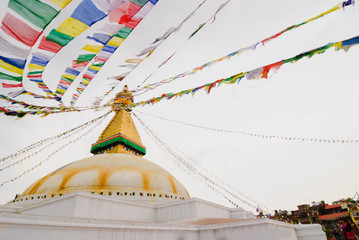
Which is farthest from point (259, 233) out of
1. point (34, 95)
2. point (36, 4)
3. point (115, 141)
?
point (115, 141)

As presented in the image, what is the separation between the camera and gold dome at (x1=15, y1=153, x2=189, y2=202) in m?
8.25

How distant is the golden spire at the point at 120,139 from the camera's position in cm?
1361

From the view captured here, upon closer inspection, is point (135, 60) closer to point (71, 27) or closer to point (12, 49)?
point (71, 27)

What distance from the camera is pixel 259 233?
5621 millimetres

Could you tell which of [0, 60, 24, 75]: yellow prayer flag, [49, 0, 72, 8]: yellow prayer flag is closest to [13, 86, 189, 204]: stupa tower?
[0, 60, 24, 75]: yellow prayer flag

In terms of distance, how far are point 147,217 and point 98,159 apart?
13.1 feet

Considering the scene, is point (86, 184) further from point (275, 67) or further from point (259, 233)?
point (275, 67)

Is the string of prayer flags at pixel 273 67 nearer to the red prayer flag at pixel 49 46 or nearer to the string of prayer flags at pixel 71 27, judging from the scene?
the string of prayer flags at pixel 71 27

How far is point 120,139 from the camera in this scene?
13492mm

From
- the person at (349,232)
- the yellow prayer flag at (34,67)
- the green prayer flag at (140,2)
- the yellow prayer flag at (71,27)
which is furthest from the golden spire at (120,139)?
the person at (349,232)

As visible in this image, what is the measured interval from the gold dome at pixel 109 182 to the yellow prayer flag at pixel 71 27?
20.2ft

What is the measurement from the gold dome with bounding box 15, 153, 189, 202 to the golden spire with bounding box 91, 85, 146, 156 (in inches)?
134

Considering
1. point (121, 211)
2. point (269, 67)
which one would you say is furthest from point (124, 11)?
point (121, 211)

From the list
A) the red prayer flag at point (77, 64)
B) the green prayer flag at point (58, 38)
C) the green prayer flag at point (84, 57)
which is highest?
the red prayer flag at point (77, 64)
